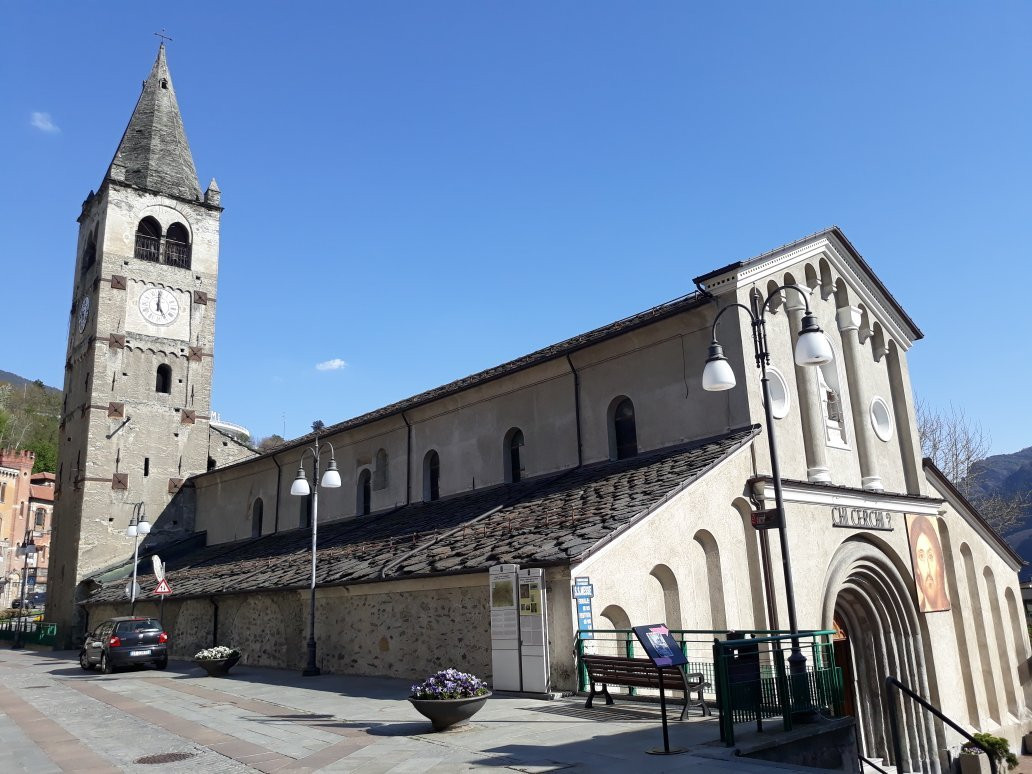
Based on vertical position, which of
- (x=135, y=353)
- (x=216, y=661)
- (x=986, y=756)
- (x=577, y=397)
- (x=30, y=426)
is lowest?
(x=986, y=756)

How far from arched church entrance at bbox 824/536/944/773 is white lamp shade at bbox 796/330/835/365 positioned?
389 inches

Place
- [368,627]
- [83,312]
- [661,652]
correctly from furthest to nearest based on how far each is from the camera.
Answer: [83,312]
[368,627]
[661,652]

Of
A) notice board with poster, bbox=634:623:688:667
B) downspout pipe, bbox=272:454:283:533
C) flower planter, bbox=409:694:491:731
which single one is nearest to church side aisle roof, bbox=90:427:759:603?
flower planter, bbox=409:694:491:731

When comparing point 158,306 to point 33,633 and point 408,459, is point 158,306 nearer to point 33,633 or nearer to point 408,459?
point 33,633

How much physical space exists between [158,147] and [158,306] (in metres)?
9.64

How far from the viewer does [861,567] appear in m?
20.1

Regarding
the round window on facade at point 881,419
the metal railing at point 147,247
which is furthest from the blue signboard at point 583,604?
the metal railing at point 147,247

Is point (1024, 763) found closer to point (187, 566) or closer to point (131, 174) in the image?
point (187, 566)

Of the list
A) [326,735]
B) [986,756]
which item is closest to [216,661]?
[326,735]

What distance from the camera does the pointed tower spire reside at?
43.1m

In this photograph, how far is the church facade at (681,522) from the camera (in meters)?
15.8

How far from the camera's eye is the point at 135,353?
40.4 meters

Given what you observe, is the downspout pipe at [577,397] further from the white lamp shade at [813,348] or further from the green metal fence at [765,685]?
the white lamp shade at [813,348]

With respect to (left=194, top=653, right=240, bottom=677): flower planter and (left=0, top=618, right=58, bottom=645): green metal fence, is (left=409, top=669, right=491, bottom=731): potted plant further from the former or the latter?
(left=0, top=618, right=58, bottom=645): green metal fence
